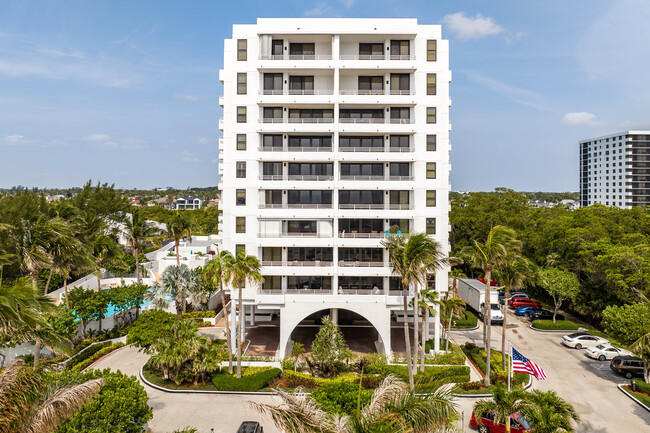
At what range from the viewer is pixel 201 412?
25.1m

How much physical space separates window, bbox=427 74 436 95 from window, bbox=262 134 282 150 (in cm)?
1421

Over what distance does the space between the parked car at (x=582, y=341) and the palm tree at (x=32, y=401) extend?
138 ft

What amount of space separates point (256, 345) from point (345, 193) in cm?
1625

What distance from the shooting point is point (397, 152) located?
113ft

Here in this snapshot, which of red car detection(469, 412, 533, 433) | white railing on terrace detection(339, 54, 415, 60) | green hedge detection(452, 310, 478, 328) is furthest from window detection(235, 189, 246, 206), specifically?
green hedge detection(452, 310, 478, 328)

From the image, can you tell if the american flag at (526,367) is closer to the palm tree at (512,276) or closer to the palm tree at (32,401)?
the palm tree at (512,276)

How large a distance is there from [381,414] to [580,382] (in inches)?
1135

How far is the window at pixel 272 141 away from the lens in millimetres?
35594

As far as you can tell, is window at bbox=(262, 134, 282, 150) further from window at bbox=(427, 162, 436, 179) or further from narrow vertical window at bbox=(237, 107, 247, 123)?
window at bbox=(427, 162, 436, 179)

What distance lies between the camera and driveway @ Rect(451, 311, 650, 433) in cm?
2461

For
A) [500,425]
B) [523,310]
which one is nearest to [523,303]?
[523,310]

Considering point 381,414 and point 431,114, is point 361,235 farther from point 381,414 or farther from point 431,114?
point 381,414

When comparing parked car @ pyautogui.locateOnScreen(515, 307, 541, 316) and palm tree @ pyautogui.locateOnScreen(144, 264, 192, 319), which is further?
parked car @ pyautogui.locateOnScreen(515, 307, 541, 316)

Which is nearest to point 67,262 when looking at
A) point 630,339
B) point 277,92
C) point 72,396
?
point 277,92
